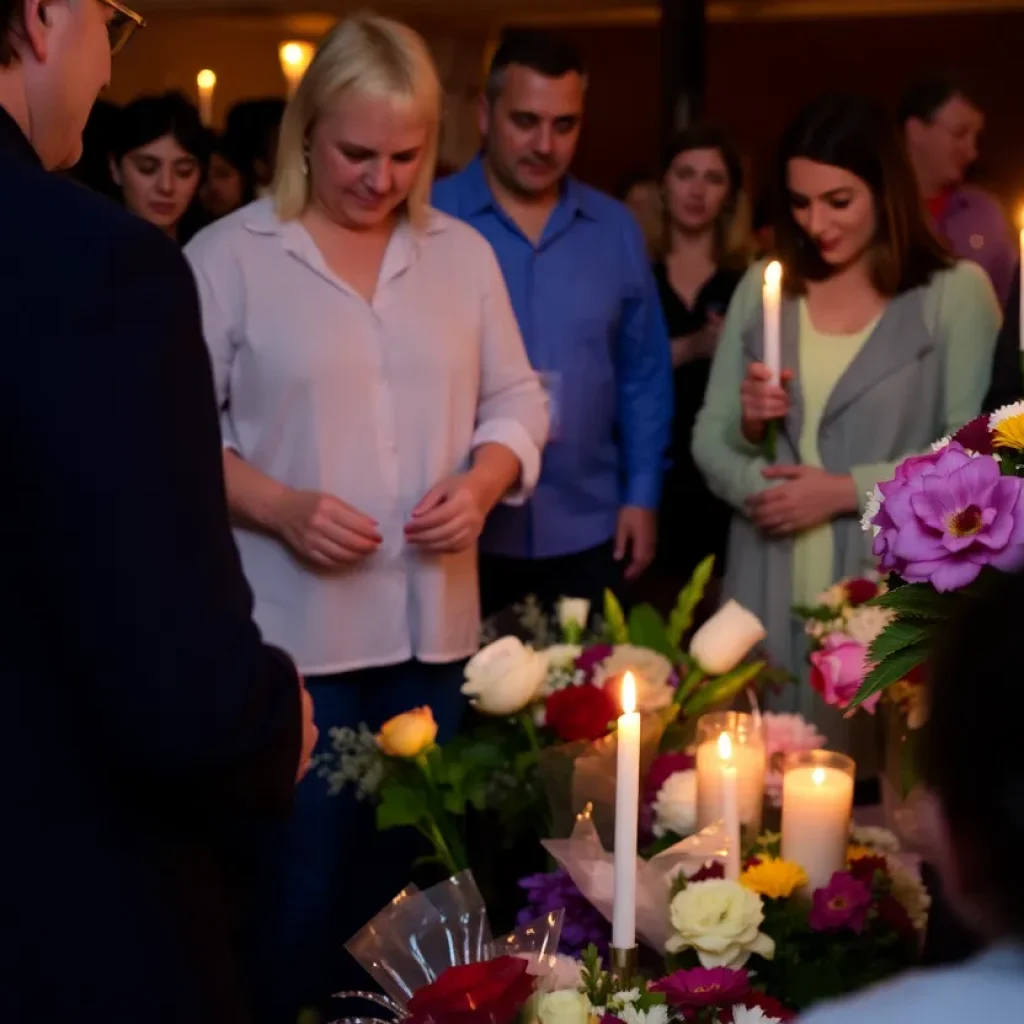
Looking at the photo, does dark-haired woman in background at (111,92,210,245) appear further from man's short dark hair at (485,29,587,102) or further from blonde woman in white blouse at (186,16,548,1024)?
blonde woman in white blouse at (186,16,548,1024)

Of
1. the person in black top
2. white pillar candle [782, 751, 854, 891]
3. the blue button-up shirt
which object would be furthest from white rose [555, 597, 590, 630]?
the person in black top

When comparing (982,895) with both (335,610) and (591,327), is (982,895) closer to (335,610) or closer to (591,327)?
(335,610)

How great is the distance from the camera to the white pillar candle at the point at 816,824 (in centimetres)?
150

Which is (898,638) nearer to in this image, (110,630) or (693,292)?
(110,630)

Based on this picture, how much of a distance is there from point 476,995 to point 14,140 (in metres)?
0.62

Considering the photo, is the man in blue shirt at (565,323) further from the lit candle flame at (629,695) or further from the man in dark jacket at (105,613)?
the man in dark jacket at (105,613)

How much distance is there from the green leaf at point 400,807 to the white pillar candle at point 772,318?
877 millimetres

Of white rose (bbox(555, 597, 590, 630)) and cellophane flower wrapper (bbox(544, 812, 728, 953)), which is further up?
white rose (bbox(555, 597, 590, 630))

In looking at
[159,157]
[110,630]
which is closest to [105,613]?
[110,630]

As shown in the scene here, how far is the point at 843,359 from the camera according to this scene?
2.43 m

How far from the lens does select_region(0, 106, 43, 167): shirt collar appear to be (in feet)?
3.30

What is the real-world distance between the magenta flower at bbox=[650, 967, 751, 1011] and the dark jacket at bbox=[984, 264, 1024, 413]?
1.19 m

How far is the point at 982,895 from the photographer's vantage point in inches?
25.6

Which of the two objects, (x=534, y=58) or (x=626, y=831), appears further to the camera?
(x=534, y=58)
